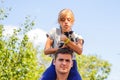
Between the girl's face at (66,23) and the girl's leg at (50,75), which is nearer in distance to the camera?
the girl's face at (66,23)

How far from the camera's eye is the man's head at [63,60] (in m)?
5.63

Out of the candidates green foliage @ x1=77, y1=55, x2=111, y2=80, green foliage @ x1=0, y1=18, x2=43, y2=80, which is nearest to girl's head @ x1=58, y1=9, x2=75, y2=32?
green foliage @ x1=0, y1=18, x2=43, y2=80

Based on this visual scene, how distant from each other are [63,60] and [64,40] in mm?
308

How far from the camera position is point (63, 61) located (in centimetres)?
562

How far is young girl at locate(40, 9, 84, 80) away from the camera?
5.77 meters

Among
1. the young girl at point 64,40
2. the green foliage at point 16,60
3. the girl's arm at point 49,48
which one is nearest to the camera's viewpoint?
the young girl at point 64,40

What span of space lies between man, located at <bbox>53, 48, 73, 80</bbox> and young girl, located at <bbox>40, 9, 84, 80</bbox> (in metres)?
0.10

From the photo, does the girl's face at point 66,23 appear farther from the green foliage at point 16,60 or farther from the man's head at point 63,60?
the green foliage at point 16,60

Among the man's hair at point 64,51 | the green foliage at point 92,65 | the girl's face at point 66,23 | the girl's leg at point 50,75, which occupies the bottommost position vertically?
the green foliage at point 92,65

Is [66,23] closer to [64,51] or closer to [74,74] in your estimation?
[64,51]

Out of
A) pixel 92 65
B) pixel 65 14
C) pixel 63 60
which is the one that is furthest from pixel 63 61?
pixel 92 65

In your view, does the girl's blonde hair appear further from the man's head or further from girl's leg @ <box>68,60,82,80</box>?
girl's leg @ <box>68,60,82,80</box>

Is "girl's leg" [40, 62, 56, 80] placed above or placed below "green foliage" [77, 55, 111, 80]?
above

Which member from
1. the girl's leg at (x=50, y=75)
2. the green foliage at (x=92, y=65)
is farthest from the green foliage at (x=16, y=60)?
the green foliage at (x=92, y=65)
